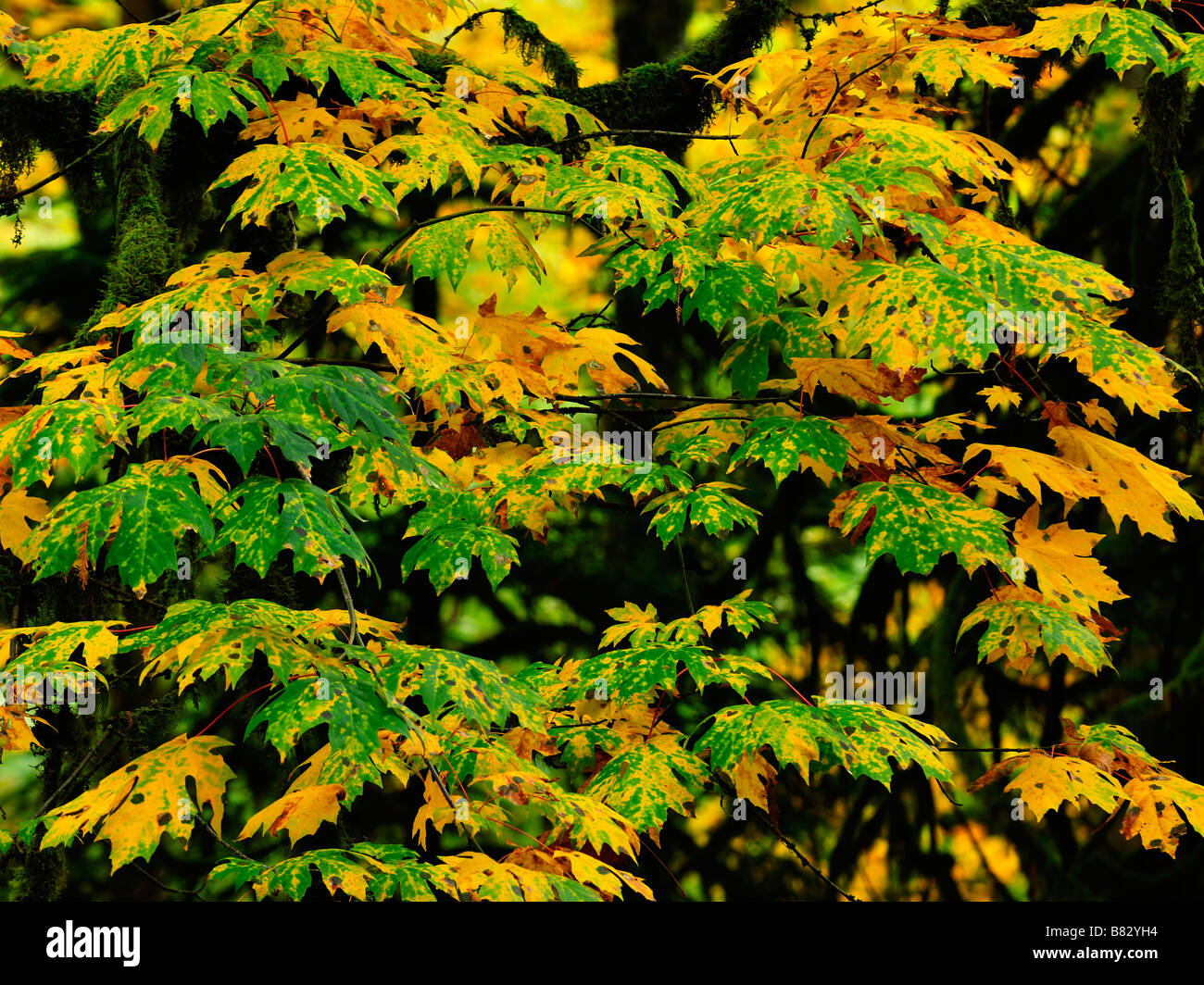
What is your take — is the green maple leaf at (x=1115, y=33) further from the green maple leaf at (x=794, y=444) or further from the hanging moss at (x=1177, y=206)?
the hanging moss at (x=1177, y=206)

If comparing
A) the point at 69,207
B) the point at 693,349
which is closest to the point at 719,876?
the point at 693,349

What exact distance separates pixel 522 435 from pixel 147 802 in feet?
4.23

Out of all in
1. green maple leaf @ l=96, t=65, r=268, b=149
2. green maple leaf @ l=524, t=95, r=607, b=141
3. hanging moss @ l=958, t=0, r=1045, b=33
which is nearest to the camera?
green maple leaf @ l=96, t=65, r=268, b=149

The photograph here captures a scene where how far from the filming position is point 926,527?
2.50m

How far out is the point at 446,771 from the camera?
7.59 feet

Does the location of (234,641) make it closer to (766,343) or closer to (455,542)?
(455,542)

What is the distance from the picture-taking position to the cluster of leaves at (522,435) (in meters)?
1.92

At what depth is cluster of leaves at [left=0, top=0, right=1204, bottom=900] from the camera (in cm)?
192

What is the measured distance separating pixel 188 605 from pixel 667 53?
4952mm

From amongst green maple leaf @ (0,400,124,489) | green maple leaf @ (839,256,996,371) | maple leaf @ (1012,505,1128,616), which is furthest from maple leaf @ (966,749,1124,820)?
green maple leaf @ (0,400,124,489)

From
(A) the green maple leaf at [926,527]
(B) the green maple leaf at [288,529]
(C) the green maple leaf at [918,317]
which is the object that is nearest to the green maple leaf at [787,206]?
(C) the green maple leaf at [918,317]

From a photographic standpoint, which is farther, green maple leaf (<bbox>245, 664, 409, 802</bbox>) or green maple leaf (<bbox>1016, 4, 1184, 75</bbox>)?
green maple leaf (<bbox>1016, 4, 1184, 75</bbox>)

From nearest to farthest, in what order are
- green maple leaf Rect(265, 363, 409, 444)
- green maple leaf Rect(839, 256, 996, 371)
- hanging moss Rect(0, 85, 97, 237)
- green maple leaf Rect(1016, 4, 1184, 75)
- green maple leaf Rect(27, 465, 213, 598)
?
1. green maple leaf Rect(27, 465, 213, 598)
2. green maple leaf Rect(265, 363, 409, 444)
3. green maple leaf Rect(839, 256, 996, 371)
4. green maple leaf Rect(1016, 4, 1184, 75)
5. hanging moss Rect(0, 85, 97, 237)

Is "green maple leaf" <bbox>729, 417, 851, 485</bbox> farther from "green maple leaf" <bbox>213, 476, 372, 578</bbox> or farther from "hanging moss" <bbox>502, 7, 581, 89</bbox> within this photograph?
"hanging moss" <bbox>502, 7, 581, 89</bbox>
